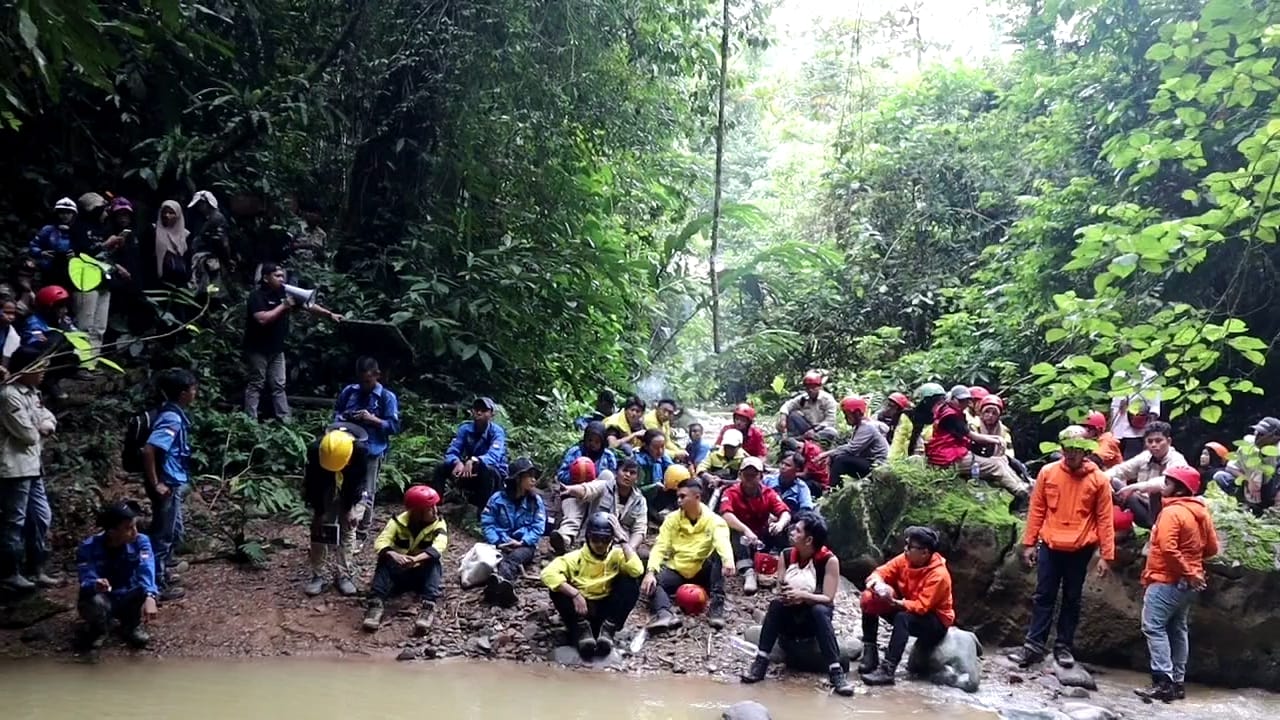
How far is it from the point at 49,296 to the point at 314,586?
148 inches

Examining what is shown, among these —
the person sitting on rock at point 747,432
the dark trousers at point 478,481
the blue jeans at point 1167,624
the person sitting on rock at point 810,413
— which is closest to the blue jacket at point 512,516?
the dark trousers at point 478,481

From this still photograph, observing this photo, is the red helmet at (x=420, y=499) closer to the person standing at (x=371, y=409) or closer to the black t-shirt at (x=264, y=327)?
the person standing at (x=371, y=409)

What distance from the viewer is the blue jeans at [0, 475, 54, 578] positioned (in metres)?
6.77

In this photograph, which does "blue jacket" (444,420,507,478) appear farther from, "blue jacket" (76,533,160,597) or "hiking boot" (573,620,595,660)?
"blue jacket" (76,533,160,597)

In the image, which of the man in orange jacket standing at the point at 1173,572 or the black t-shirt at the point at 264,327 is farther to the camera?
the black t-shirt at the point at 264,327

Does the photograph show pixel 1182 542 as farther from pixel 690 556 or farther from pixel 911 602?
pixel 690 556

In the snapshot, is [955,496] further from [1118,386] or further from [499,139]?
[499,139]

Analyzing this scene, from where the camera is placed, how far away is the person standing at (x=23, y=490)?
22.0 feet

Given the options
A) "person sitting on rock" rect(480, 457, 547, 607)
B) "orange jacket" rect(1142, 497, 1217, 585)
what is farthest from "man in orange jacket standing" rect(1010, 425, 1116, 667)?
"person sitting on rock" rect(480, 457, 547, 607)

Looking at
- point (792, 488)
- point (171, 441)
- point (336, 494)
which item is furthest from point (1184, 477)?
point (171, 441)

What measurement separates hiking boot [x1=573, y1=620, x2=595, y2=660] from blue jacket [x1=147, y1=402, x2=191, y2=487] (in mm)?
3349

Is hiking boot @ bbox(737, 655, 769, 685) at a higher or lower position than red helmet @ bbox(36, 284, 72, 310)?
lower

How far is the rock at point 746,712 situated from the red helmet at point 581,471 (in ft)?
10.1

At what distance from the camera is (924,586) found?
6914mm
